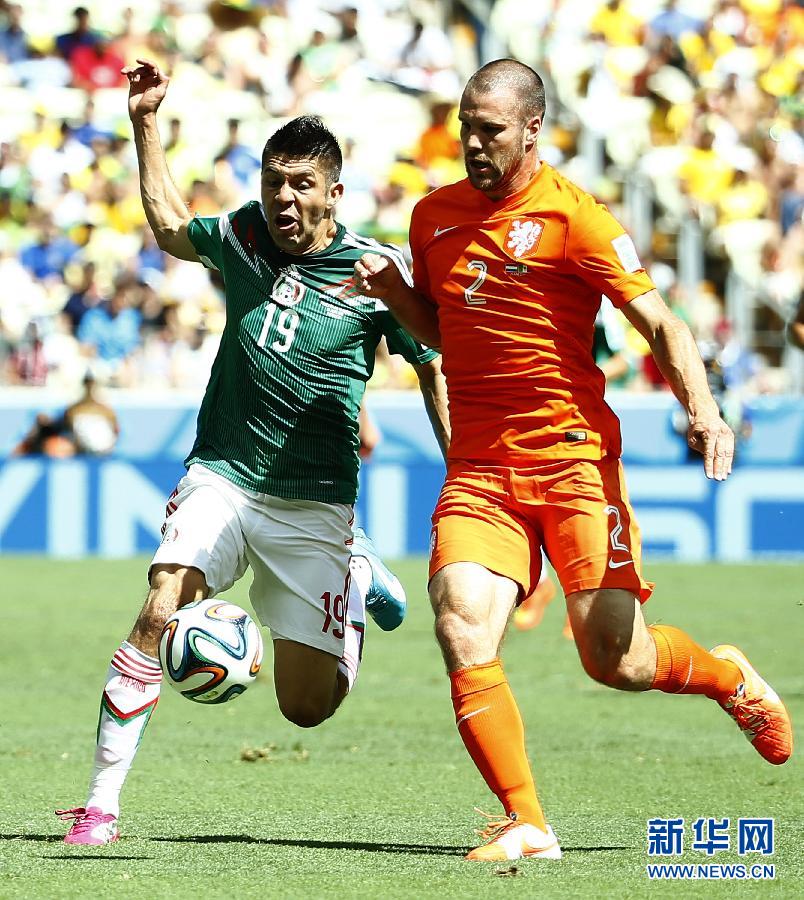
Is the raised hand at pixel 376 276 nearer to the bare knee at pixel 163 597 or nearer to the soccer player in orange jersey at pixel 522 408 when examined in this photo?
the soccer player in orange jersey at pixel 522 408

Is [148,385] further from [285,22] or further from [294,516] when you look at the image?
[294,516]

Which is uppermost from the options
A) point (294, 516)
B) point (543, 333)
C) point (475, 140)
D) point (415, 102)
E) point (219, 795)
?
point (415, 102)

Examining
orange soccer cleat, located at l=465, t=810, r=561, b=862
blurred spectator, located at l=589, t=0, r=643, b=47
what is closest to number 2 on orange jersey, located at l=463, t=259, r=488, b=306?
orange soccer cleat, located at l=465, t=810, r=561, b=862

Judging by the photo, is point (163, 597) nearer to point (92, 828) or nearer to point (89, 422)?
point (92, 828)

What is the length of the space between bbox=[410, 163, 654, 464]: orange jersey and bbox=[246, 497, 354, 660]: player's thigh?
89 centimetres

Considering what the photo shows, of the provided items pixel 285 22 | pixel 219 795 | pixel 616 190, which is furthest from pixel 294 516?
pixel 285 22

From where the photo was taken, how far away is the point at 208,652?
19.5ft

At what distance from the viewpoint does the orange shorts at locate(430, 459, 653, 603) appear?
611 centimetres

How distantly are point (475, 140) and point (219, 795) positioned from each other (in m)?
2.81

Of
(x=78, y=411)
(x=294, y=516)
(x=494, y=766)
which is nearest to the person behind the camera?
(x=494, y=766)

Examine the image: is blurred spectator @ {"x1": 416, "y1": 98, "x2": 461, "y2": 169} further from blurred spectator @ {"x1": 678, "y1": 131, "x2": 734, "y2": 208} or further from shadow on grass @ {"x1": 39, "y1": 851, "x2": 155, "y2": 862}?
shadow on grass @ {"x1": 39, "y1": 851, "x2": 155, "y2": 862}

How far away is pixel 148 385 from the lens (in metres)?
18.3

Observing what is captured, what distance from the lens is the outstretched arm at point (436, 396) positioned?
6926 millimetres
